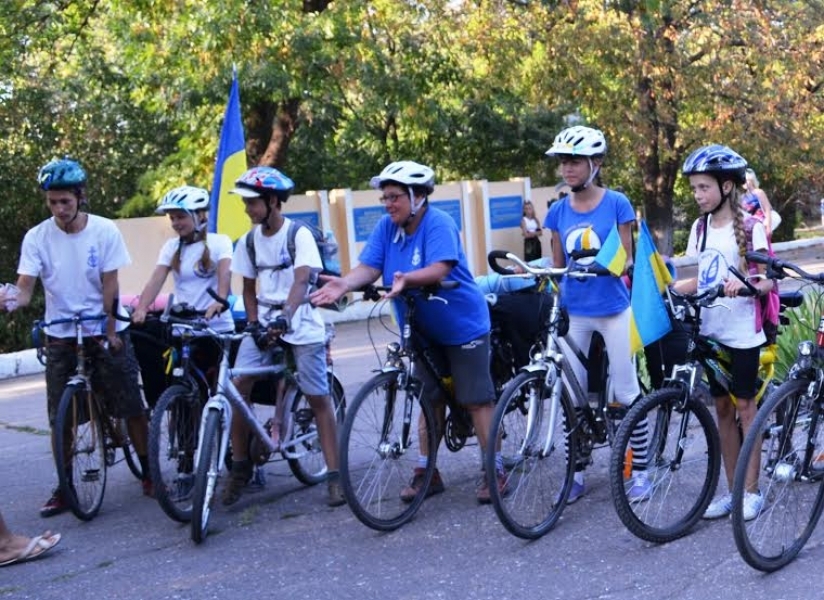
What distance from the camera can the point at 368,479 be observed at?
5859mm

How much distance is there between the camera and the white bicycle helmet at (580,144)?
19.3 feet

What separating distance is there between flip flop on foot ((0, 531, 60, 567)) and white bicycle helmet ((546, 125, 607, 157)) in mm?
3043

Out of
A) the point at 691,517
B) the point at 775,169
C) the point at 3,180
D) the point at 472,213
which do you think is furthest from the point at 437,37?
the point at 691,517

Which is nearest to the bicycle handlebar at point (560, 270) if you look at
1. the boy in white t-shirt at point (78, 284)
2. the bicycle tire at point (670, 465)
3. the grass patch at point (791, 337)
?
the bicycle tire at point (670, 465)

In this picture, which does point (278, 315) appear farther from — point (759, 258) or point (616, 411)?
point (759, 258)

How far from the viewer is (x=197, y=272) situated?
22.1 ft

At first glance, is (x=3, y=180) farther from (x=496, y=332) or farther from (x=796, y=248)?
(x=796, y=248)

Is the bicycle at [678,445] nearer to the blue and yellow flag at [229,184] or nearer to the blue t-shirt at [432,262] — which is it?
the blue t-shirt at [432,262]

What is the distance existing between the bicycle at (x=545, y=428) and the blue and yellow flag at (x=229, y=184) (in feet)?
14.5

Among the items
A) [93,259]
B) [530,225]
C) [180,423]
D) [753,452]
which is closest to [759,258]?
[753,452]

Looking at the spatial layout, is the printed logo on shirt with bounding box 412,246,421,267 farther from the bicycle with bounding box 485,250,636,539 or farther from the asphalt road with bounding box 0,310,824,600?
the asphalt road with bounding box 0,310,824,600

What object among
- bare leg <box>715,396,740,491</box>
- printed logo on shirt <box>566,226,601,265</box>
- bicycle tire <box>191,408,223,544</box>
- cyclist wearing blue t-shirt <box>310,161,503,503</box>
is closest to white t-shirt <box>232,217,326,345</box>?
cyclist wearing blue t-shirt <box>310,161,503,503</box>

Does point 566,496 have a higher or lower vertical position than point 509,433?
lower

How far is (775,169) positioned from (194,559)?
23.7 meters
